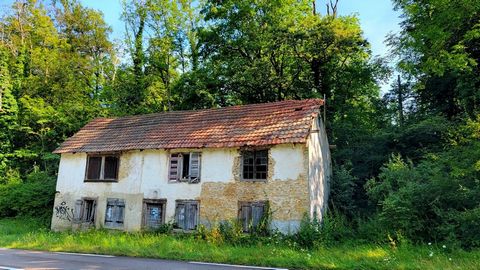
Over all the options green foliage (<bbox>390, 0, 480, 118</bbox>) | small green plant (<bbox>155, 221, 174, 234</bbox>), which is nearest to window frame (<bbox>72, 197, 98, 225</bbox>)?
small green plant (<bbox>155, 221, 174, 234</bbox>)

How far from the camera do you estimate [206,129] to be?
746 inches

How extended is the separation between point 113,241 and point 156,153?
550cm

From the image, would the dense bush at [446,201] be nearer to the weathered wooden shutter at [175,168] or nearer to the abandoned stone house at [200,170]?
the abandoned stone house at [200,170]

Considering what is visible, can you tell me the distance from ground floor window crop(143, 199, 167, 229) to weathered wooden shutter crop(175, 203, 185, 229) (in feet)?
2.40

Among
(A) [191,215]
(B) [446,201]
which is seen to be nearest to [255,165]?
(A) [191,215]

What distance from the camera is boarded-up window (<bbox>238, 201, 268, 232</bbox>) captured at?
15860 mm

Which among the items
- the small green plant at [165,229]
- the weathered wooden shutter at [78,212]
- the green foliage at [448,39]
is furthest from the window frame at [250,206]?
the weathered wooden shutter at [78,212]

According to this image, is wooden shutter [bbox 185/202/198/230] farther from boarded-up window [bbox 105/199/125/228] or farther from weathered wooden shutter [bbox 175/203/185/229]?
boarded-up window [bbox 105/199/125/228]

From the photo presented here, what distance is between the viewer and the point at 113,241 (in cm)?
1441

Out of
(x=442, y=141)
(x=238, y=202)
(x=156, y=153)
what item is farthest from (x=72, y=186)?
(x=442, y=141)

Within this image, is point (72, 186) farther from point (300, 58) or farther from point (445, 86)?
point (445, 86)

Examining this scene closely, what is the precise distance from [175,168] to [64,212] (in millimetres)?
7233

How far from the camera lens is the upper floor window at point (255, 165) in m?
16.5

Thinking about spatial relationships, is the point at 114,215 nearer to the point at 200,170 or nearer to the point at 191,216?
the point at 191,216
